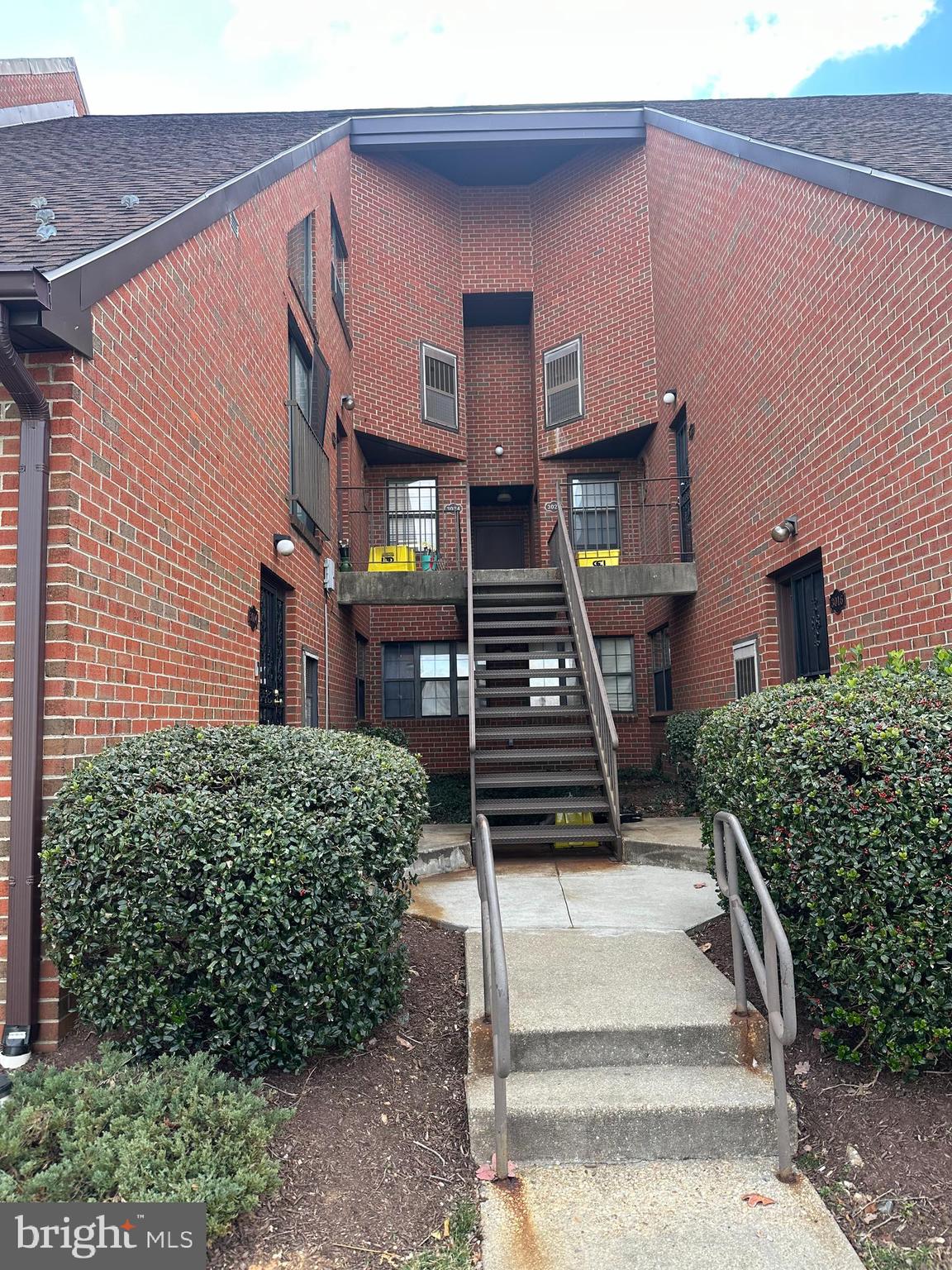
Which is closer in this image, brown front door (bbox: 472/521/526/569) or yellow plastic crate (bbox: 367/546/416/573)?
yellow plastic crate (bbox: 367/546/416/573)

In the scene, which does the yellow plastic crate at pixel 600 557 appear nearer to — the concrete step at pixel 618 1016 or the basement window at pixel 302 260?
the basement window at pixel 302 260

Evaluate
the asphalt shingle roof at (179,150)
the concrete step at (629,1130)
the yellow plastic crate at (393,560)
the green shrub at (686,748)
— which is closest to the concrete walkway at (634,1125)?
the concrete step at (629,1130)

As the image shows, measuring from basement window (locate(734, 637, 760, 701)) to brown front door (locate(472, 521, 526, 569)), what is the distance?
22.5ft

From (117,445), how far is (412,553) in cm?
889

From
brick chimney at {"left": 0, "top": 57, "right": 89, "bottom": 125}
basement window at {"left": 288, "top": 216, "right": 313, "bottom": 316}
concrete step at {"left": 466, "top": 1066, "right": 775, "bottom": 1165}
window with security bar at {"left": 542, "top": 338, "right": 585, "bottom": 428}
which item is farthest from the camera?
window with security bar at {"left": 542, "top": 338, "right": 585, "bottom": 428}

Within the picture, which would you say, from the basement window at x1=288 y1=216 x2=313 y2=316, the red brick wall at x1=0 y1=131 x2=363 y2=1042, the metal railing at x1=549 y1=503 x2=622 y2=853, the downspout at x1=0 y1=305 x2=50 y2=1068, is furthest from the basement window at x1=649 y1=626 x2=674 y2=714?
the downspout at x1=0 y1=305 x2=50 y2=1068

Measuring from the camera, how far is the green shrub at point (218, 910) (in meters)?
2.73

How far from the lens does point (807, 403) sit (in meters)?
6.33

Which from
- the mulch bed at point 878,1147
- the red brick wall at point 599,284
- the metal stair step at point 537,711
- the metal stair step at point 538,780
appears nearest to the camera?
the mulch bed at point 878,1147

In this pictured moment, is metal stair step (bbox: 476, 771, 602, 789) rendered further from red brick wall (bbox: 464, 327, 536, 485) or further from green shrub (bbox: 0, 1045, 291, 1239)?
red brick wall (bbox: 464, 327, 536, 485)

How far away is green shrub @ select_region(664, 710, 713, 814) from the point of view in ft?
29.3

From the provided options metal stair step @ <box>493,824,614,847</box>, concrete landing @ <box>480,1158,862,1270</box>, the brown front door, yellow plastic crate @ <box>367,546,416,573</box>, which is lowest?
concrete landing @ <box>480,1158,862,1270</box>

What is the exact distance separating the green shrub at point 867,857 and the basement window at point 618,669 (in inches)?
384

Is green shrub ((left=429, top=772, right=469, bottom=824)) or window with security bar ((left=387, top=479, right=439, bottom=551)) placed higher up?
window with security bar ((left=387, top=479, right=439, bottom=551))
